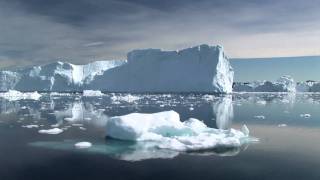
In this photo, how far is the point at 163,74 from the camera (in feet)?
257

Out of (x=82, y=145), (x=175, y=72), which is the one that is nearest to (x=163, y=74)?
(x=175, y=72)

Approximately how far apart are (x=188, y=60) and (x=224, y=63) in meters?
6.80

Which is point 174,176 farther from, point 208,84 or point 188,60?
point 188,60

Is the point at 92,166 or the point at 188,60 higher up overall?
the point at 188,60

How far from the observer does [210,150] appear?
1278cm

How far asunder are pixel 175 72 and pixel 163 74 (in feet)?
9.18

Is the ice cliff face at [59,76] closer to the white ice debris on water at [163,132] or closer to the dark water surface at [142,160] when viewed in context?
the white ice debris on water at [163,132]

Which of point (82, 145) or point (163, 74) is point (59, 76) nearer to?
point (163, 74)

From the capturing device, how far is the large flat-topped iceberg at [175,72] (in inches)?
2761

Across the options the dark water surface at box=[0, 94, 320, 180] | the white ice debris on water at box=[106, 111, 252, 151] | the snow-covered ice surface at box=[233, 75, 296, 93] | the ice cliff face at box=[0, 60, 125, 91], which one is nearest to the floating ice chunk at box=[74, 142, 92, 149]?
the dark water surface at box=[0, 94, 320, 180]

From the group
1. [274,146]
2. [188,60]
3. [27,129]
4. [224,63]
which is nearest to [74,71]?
[188,60]

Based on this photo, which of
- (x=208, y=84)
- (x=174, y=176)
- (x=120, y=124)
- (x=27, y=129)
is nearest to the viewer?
(x=174, y=176)

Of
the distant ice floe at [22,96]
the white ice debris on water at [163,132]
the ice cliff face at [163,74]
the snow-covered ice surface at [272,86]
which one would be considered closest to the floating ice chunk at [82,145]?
the white ice debris on water at [163,132]

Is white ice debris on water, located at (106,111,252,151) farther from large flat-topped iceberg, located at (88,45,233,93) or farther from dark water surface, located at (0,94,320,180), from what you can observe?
large flat-topped iceberg, located at (88,45,233,93)
